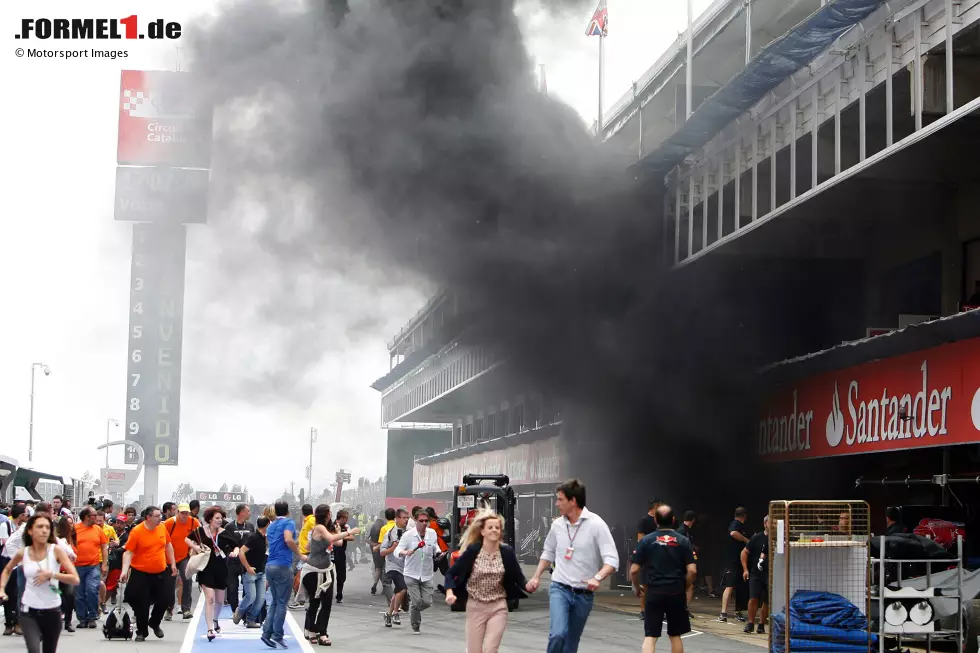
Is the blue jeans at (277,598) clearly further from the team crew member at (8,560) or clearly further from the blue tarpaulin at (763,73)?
the blue tarpaulin at (763,73)

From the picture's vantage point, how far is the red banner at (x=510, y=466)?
3453cm

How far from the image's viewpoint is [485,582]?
877cm

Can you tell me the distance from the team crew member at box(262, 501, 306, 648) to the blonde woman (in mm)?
4864

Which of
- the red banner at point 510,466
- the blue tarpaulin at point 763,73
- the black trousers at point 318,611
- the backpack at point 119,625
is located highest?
the blue tarpaulin at point 763,73

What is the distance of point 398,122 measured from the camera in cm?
2525

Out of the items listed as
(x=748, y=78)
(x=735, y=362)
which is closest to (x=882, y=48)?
(x=748, y=78)

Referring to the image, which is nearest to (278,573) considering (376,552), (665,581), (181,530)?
(181,530)

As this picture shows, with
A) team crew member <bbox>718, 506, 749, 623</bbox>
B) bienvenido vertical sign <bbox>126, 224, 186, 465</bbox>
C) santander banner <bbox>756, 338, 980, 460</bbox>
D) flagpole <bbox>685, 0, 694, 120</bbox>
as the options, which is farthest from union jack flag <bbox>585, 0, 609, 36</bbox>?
bienvenido vertical sign <bbox>126, 224, 186, 465</bbox>

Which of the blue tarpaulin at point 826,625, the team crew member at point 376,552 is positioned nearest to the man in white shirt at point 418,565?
the blue tarpaulin at point 826,625

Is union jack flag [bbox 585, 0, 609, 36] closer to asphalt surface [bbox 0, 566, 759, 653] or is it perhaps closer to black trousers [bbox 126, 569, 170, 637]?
asphalt surface [bbox 0, 566, 759, 653]

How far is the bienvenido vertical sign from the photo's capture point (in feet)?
228

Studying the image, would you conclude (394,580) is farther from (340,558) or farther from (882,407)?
(882,407)

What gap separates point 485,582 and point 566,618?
68cm

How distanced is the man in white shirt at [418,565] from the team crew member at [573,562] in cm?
690
